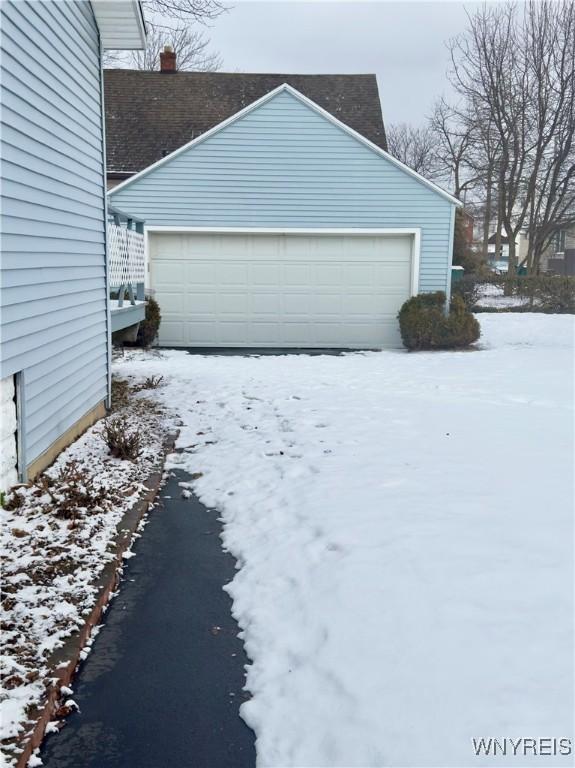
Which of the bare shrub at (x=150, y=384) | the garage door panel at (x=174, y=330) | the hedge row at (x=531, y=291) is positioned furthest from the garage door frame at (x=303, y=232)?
the hedge row at (x=531, y=291)

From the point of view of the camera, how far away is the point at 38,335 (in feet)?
17.4

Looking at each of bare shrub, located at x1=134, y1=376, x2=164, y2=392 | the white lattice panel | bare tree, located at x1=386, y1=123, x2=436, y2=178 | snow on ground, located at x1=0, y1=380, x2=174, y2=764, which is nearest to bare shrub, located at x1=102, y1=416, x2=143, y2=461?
snow on ground, located at x1=0, y1=380, x2=174, y2=764

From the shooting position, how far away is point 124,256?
32.0 feet

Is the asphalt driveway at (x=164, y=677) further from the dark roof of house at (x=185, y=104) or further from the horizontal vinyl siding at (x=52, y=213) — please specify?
the dark roof of house at (x=185, y=104)

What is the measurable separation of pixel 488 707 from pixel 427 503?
2.12 meters

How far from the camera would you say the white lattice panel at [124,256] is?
8.87 meters

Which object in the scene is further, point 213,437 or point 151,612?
point 213,437

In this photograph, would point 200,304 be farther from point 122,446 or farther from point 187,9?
point 122,446

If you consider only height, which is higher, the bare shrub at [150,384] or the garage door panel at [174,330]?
the garage door panel at [174,330]

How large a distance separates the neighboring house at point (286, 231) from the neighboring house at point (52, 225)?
593 centimetres

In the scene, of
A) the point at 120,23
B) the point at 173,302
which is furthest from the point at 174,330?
the point at 120,23

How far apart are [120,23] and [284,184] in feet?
22.3

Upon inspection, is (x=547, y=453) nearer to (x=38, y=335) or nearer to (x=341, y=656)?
(x=341, y=656)

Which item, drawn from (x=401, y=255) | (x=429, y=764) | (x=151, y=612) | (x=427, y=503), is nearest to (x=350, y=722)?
(x=429, y=764)
